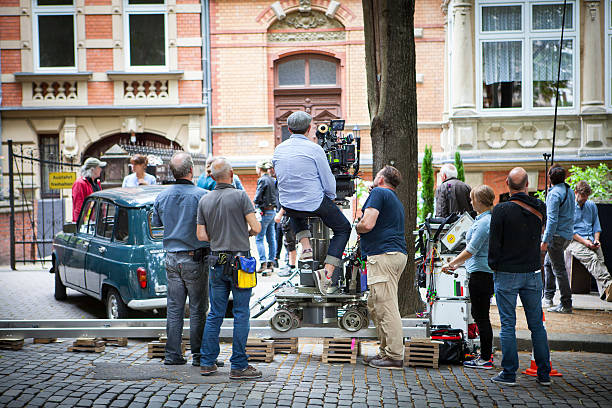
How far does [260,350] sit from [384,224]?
1.84 m

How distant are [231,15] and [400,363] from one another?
541 inches

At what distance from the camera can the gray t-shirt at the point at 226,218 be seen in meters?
6.62

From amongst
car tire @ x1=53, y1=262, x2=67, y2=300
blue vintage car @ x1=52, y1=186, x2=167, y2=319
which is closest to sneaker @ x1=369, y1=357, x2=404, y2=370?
blue vintage car @ x1=52, y1=186, x2=167, y2=319

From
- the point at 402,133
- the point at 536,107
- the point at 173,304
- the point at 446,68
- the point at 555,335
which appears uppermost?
the point at 446,68

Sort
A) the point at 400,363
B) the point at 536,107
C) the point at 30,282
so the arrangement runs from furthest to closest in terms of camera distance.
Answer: the point at 536,107, the point at 30,282, the point at 400,363

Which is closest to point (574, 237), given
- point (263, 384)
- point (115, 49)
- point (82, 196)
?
point (263, 384)

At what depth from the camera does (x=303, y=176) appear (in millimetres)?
6902

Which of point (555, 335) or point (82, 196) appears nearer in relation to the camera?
point (555, 335)

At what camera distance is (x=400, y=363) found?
6934 millimetres

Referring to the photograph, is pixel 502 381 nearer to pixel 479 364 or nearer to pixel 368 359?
pixel 479 364

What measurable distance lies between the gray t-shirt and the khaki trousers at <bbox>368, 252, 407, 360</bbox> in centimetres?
132

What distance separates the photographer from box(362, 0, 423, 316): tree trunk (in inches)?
337

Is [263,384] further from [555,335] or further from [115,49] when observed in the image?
[115,49]

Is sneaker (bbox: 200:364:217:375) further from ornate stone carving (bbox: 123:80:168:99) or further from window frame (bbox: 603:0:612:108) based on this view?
window frame (bbox: 603:0:612:108)
